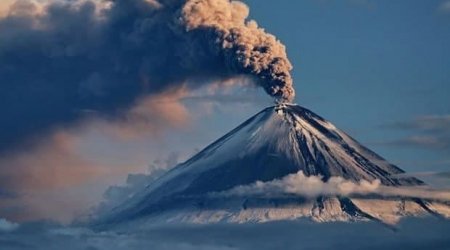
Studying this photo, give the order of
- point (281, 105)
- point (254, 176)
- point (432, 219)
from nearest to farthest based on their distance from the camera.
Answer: point (281, 105), point (254, 176), point (432, 219)

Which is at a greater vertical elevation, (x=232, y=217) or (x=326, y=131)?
(x=326, y=131)

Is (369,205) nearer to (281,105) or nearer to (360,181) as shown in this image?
(360,181)

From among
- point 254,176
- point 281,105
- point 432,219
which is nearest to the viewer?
point 281,105

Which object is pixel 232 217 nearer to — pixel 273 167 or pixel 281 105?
pixel 273 167

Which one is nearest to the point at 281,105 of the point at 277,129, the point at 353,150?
the point at 277,129

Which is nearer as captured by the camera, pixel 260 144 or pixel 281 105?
pixel 281 105

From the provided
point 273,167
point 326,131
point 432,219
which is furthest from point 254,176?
point 432,219
